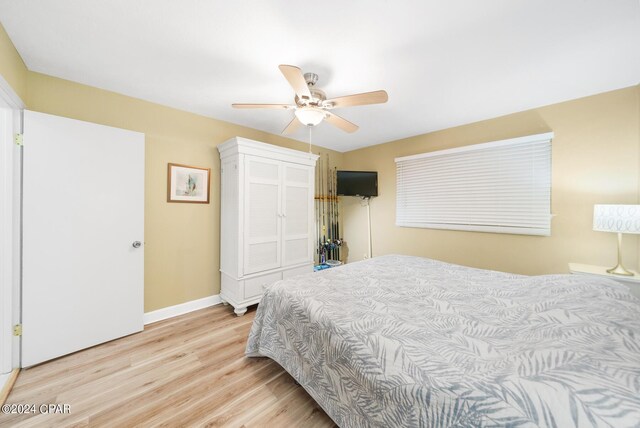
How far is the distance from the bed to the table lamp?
0.68 metres

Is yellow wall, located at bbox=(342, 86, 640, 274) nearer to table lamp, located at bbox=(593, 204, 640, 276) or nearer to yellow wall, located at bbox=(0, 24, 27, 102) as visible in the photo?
table lamp, located at bbox=(593, 204, 640, 276)

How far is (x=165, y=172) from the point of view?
2.48 m

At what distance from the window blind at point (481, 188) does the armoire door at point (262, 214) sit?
1.94m

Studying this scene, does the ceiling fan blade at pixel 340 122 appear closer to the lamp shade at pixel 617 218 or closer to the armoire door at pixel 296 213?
the armoire door at pixel 296 213

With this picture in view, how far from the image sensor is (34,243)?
1.73 meters

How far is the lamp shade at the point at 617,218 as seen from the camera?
1.77 meters

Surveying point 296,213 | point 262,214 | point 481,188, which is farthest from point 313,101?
point 481,188

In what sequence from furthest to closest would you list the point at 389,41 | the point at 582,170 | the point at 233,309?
the point at 233,309
the point at 582,170
the point at 389,41

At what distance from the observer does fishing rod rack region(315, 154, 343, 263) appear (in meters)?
3.93

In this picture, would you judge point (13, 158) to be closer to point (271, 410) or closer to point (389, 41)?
point (271, 410)

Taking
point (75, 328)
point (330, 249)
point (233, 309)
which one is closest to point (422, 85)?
point (330, 249)

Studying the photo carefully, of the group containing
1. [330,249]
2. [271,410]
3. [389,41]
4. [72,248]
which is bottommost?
[271,410]

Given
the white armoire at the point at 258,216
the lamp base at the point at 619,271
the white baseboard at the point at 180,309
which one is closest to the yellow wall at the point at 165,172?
the white baseboard at the point at 180,309

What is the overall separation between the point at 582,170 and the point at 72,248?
4.72 metres
